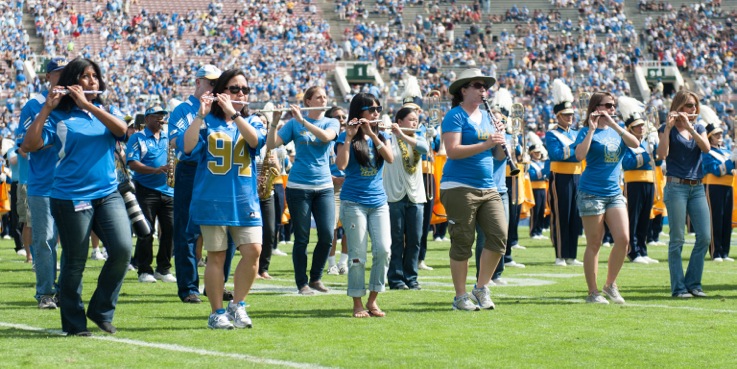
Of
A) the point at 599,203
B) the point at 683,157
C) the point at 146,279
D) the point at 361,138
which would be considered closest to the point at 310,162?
the point at 361,138

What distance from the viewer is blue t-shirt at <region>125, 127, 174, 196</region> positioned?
12617mm

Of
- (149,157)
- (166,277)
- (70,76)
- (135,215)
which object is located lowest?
(166,277)

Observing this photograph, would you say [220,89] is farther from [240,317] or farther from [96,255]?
[96,255]

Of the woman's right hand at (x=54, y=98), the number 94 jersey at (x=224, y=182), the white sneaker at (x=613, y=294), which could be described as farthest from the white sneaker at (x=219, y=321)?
the white sneaker at (x=613, y=294)

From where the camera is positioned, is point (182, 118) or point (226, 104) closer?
point (226, 104)

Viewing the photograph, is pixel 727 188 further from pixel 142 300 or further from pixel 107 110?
pixel 107 110

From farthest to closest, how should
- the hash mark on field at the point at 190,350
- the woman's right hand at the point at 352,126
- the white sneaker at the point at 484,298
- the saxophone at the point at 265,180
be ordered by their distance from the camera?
the saxophone at the point at 265,180, the white sneaker at the point at 484,298, the woman's right hand at the point at 352,126, the hash mark on field at the point at 190,350

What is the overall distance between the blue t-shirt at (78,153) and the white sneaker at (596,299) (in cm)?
453

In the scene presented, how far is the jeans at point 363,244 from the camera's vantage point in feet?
31.4

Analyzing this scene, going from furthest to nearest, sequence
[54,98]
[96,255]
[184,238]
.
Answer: [96,255] → [184,238] → [54,98]

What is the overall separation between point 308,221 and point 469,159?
6.99 feet

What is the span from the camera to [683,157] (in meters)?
11.3

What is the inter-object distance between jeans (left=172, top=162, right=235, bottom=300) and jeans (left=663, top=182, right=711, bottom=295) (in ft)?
13.4

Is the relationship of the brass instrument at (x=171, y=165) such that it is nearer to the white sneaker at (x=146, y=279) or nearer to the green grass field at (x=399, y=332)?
the green grass field at (x=399, y=332)
